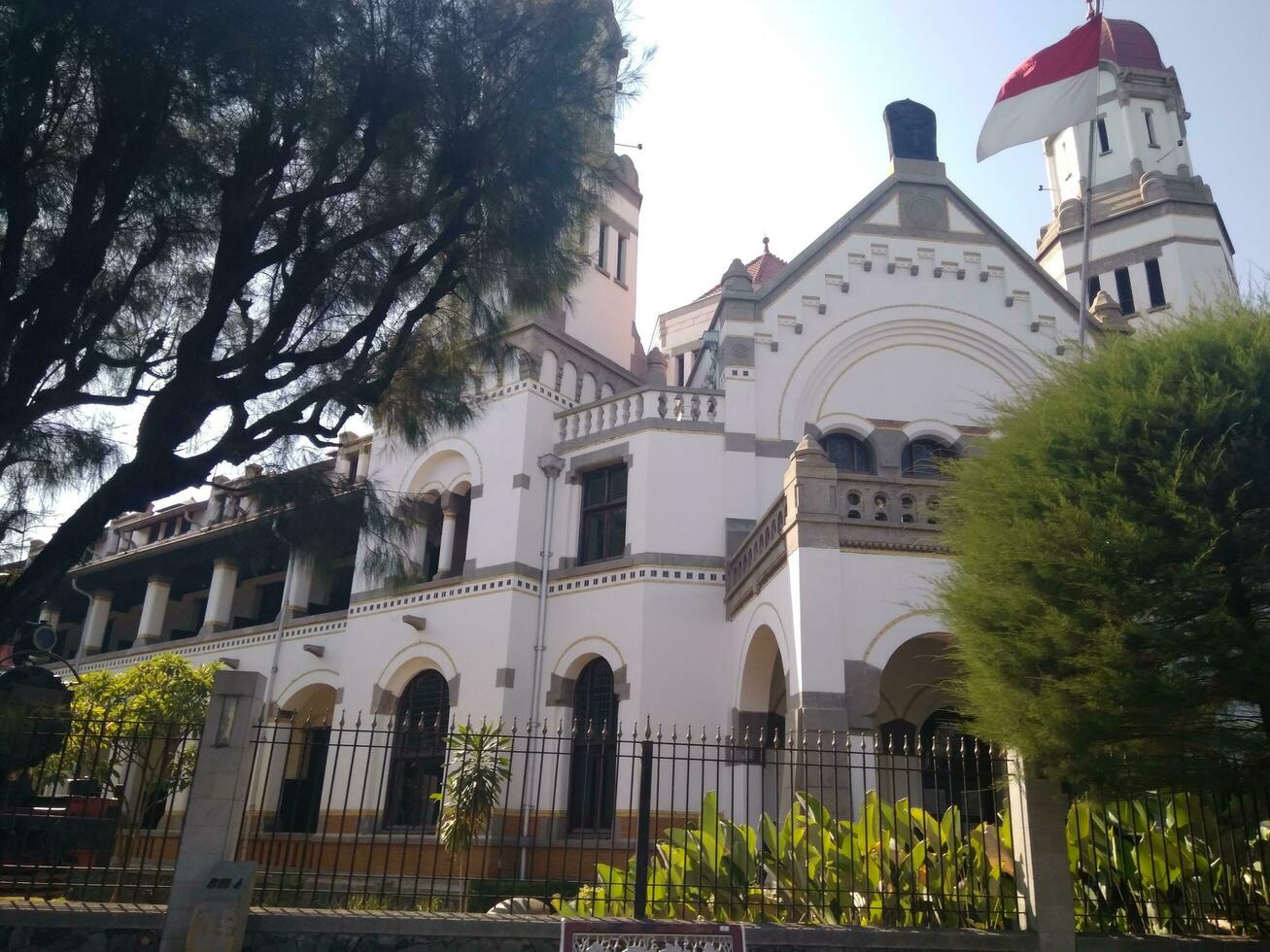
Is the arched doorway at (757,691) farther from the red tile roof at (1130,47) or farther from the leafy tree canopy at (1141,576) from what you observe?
the red tile roof at (1130,47)

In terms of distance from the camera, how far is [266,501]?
365 inches

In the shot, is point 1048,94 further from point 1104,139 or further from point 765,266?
point 765,266

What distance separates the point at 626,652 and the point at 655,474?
10.4ft

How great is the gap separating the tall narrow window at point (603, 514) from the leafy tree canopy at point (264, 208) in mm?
8863

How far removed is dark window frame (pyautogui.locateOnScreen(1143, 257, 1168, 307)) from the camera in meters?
22.4

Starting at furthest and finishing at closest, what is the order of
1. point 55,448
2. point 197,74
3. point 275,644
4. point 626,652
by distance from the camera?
1. point 275,644
2. point 626,652
3. point 55,448
4. point 197,74

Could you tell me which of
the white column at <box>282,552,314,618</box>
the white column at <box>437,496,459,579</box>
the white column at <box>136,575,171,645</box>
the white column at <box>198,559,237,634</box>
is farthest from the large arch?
the white column at <box>136,575,171,645</box>

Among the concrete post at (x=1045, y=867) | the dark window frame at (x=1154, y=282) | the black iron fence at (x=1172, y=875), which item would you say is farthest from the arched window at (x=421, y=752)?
the dark window frame at (x=1154, y=282)

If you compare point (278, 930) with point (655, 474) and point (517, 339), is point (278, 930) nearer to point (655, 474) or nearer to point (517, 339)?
point (655, 474)

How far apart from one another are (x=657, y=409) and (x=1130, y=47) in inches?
645

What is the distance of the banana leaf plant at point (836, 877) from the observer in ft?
28.1

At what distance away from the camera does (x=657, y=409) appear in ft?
61.6

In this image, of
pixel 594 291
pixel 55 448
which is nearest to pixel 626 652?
pixel 594 291

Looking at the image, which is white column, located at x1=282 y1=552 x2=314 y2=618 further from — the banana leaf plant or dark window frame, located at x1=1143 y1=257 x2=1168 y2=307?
dark window frame, located at x1=1143 y1=257 x2=1168 y2=307
